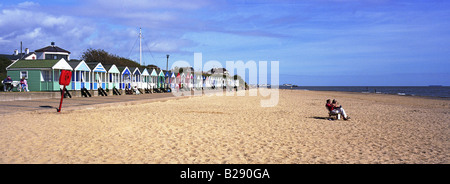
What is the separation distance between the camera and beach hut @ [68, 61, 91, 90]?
87.7 ft

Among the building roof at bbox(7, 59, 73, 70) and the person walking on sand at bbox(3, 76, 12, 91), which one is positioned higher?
the building roof at bbox(7, 59, 73, 70)

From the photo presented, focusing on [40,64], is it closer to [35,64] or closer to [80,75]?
[35,64]

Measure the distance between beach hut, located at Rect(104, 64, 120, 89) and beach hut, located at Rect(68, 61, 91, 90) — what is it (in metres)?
3.41

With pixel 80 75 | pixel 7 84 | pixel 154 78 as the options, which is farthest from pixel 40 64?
pixel 154 78

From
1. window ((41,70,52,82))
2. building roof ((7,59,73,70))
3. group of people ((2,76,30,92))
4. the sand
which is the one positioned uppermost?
building roof ((7,59,73,70))

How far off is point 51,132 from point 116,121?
8.77 ft

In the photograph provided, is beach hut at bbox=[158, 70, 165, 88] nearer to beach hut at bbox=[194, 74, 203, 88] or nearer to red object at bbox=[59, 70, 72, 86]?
beach hut at bbox=[194, 74, 203, 88]

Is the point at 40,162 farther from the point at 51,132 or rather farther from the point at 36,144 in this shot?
the point at 51,132

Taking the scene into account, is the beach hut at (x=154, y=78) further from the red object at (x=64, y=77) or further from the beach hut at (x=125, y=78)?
the red object at (x=64, y=77)

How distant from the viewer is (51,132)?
27.2 ft

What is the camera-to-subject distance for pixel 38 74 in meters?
24.4

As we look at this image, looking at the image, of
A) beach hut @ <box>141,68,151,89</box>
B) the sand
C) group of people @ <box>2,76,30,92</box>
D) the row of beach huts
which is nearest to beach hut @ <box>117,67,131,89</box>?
the row of beach huts
